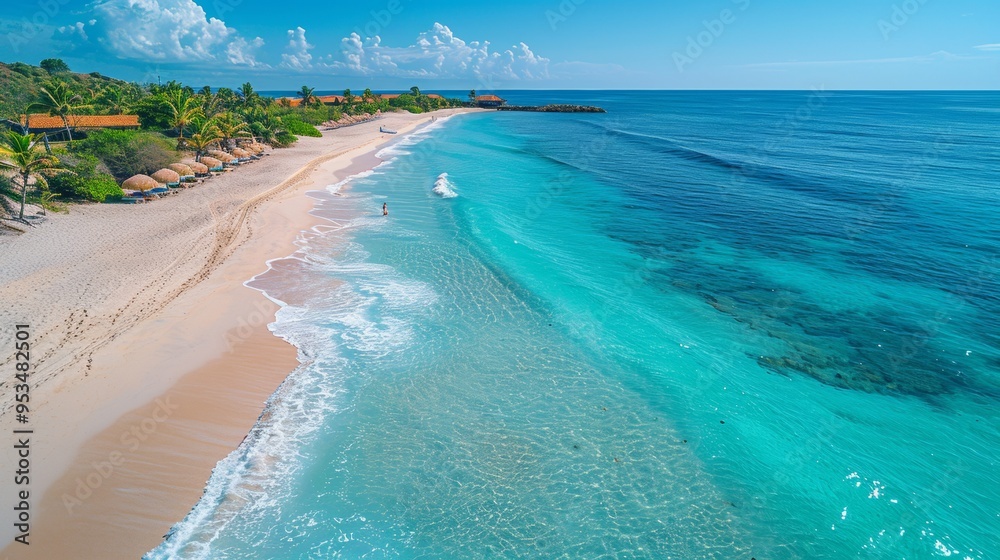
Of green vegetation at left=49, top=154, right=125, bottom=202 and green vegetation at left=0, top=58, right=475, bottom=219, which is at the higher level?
green vegetation at left=0, top=58, right=475, bottom=219

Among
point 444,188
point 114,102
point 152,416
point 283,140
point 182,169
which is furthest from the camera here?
point 283,140

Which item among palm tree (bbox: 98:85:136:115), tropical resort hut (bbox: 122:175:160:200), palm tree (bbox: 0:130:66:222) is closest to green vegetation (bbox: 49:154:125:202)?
tropical resort hut (bbox: 122:175:160:200)

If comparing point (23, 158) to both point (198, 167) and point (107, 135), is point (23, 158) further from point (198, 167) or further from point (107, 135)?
point (198, 167)

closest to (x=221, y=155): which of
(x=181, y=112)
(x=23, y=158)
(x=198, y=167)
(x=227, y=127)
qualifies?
(x=227, y=127)

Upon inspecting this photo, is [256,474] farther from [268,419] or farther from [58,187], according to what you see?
[58,187]

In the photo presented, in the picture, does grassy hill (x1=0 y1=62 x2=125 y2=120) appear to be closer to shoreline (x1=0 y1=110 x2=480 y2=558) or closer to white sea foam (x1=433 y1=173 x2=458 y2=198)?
white sea foam (x1=433 y1=173 x2=458 y2=198)

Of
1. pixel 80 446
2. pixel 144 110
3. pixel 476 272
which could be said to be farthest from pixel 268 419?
pixel 144 110

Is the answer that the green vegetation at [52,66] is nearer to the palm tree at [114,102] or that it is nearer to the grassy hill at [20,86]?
the grassy hill at [20,86]
